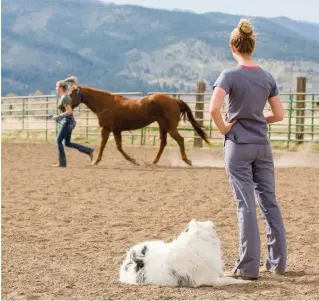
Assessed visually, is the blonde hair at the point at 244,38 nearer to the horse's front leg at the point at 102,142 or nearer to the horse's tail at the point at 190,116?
the horse's tail at the point at 190,116

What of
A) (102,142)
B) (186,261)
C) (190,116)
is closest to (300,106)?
(190,116)

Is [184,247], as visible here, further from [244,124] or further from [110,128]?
[110,128]

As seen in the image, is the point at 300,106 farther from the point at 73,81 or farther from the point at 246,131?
the point at 246,131

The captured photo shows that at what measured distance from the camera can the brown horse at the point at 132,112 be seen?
582 inches

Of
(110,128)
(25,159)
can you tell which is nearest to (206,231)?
(110,128)

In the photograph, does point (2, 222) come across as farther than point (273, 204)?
Yes

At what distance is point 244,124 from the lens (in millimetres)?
5215

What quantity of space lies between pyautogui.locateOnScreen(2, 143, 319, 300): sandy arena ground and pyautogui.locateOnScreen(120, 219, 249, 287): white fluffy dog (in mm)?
93

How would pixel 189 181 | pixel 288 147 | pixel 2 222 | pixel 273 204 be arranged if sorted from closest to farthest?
pixel 273 204 → pixel 2 222 → pixel 189 181 → pixel 288 147

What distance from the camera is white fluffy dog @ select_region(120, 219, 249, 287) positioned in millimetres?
4941

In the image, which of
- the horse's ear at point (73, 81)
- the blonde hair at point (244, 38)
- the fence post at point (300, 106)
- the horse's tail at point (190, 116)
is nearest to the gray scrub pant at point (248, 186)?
the blonde hair at point (244, 38)

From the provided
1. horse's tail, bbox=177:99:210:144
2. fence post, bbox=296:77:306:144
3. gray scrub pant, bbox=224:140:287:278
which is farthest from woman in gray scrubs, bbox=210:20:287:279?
fence post, bbox=296:77:306:144

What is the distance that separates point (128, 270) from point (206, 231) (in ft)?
1.95

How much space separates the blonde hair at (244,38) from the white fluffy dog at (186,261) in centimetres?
114
